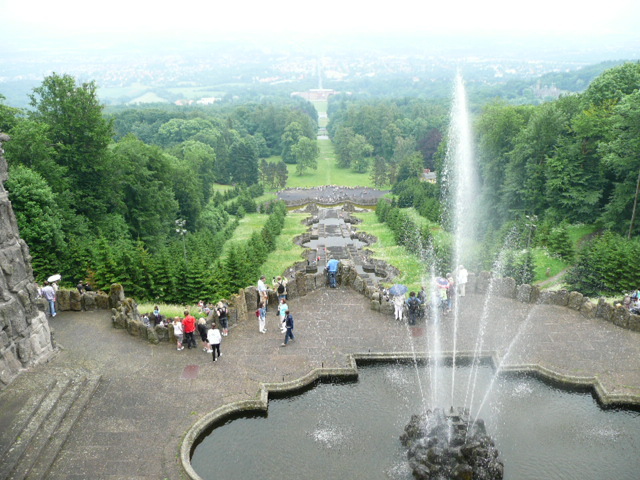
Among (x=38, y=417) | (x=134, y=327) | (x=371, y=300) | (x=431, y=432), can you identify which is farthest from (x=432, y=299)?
(x=38, y=417)

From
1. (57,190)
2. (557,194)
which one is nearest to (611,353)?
(557,194)

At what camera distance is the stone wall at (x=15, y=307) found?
58.1 ft

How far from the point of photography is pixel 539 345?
21.5 meters

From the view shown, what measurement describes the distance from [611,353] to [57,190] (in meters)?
32.4

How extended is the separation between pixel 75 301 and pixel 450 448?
57.9 ft

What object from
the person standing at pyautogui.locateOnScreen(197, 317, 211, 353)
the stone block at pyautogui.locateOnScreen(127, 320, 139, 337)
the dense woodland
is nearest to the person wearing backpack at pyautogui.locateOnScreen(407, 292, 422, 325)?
the person standing at pyautogui.locateOnScreen(197, 317, 211, 353)

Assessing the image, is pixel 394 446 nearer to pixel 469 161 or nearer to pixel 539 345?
pixel 539 345

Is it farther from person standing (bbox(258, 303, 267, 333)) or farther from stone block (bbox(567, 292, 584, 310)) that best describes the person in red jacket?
stone block (bbox(567, 292, 584, 310))

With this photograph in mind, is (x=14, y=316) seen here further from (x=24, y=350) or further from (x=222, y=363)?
(x=222, y=363)

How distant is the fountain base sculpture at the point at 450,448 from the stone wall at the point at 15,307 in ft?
43.4

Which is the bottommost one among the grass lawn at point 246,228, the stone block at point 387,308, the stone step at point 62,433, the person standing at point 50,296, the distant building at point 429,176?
the distant building at point 429,176

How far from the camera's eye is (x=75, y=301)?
24.2 metres

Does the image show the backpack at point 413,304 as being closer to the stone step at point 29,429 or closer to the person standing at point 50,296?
the stone step at point 29,429

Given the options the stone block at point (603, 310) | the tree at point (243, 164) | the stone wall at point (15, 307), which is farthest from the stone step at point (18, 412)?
the tree at point (243, 164)
